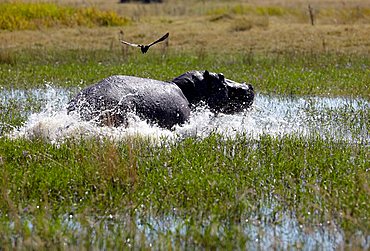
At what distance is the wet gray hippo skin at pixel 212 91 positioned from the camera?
1118 centimetres

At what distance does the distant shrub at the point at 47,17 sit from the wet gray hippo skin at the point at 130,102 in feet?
47.5

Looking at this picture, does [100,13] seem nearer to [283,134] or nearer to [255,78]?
[255,78]

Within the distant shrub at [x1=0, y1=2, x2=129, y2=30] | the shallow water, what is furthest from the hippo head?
the distant shrub at [x1=0, y1=2, x2=129, y2=30]

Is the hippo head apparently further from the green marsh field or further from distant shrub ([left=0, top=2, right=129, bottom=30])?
distant shrub ([left=0, top=2, right=129, bottom=30])

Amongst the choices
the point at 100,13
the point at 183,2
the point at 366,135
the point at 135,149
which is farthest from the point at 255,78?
the point at 183,2

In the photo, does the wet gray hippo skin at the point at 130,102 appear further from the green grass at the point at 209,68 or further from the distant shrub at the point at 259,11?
the distant shrub at the point at 259,11

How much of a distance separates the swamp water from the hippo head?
0.18 meters

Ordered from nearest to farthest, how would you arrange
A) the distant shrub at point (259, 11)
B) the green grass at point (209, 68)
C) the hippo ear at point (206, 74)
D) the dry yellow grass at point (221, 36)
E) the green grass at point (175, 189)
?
the green grass at point (175, 189), the hippo ear at point (206, 74), the green grass at point (209, 68), the dry yellow grass at point (221, 36), the distant shrub at point (259, 11)

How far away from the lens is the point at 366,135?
32.9 feet

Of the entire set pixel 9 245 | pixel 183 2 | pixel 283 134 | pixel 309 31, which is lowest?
pixel 183 2

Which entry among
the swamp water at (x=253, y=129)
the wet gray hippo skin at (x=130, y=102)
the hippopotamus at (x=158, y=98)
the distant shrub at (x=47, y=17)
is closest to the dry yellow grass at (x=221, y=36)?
the distant shrub at (x=47, y=17)

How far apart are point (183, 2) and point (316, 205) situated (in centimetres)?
4050

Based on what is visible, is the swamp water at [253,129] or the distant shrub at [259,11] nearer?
the swamp water at [253,129]

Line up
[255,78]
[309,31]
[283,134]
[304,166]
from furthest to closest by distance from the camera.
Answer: [309,31], [255,78], [283,134], [304,166]
